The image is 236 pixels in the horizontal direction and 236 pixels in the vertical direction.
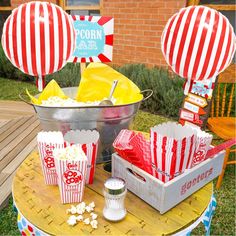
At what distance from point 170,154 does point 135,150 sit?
160mm

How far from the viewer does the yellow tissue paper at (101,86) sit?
1.33 m

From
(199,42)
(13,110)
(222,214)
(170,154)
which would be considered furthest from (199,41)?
(13,110)

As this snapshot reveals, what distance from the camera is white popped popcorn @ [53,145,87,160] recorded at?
97 centimetres

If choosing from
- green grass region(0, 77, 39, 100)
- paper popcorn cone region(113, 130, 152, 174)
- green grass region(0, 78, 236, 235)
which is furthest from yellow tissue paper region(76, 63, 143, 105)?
green grass region(0, 77, 39, 100)

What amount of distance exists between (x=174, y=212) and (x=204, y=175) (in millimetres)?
209

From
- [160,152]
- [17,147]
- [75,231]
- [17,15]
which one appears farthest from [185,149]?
[17,147]

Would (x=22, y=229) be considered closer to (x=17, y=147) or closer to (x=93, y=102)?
(x=93, y=102)

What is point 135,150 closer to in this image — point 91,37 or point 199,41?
point 199,41

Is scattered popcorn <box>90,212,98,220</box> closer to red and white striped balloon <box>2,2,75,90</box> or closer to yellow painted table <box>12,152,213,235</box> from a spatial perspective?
yellow painted table <box>12,152,213,235</box>

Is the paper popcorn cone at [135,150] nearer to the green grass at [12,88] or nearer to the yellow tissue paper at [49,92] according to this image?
the yellow tissue paper at [49,92]

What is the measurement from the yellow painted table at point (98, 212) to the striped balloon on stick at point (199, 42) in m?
0.48

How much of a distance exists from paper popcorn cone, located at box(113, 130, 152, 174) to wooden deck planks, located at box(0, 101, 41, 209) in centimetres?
143

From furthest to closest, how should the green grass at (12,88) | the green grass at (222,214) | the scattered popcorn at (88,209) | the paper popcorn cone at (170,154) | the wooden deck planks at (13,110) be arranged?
1. the green grass at (12,88)
2. the wooden deck planks at (13,110)
3. the green grass at (222,214)
4. the scattered popcorn at (88,209)
5. the paper popcorn cone at (170,154)

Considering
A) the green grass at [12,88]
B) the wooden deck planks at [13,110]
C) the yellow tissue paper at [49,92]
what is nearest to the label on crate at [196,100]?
the yellow tissue paper at [49,92]
